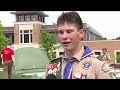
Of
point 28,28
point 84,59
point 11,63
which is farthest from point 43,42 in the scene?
point 84,59

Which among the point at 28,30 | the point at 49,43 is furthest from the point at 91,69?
the point at 28,30

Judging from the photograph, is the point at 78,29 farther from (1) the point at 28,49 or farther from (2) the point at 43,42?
(2) the point at 43,42

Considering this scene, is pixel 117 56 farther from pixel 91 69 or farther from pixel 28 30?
Result: pixel 91 69

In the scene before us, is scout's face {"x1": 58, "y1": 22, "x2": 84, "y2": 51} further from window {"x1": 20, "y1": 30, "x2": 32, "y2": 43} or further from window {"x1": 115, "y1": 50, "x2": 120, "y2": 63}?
window {"x1": 20, "y1": 30, "x2": 32, "y2": 43}

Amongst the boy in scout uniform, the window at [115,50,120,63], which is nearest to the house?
the window at [115,50,120,63]

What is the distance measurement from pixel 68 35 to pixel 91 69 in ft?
0.55

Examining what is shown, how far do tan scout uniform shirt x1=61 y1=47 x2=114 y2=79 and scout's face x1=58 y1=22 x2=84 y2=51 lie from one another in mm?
72

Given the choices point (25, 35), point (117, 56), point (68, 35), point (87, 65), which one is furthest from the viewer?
point (25, 35)

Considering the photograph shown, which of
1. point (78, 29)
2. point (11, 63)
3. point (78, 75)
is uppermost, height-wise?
point (78, 29)

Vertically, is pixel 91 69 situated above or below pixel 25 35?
below

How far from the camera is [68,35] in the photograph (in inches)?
36.6

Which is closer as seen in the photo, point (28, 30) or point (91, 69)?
point (91, 69)
